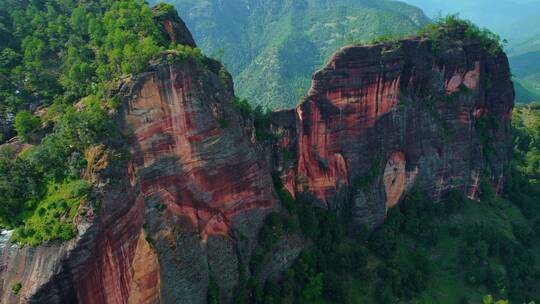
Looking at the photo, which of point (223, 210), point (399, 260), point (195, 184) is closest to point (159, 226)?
point (195, 184)

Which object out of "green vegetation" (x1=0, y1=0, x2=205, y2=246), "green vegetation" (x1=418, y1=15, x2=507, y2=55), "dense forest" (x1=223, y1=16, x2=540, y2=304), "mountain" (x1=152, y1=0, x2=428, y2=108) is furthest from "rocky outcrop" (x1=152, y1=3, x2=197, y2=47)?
"mountain" (x1=152, y1=0, x2=428, y2=108)

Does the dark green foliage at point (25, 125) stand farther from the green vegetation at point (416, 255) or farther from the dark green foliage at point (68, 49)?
the green vegetation at point (416, 255)

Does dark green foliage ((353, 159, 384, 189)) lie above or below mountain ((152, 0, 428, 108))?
below

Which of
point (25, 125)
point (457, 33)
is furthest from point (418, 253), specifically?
point (25, 125)

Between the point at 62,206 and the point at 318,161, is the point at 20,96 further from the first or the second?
the point at 318,161

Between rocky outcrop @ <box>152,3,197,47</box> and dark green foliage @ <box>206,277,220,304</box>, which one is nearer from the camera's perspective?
dark green foliage @ <box>206,277,220,304</box>

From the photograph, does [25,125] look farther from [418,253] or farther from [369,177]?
[418,253]

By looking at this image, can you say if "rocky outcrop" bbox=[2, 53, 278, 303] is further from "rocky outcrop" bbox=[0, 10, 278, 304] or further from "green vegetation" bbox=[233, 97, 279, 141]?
"green vegetation" bbox=[233, 97, 279, 141]
